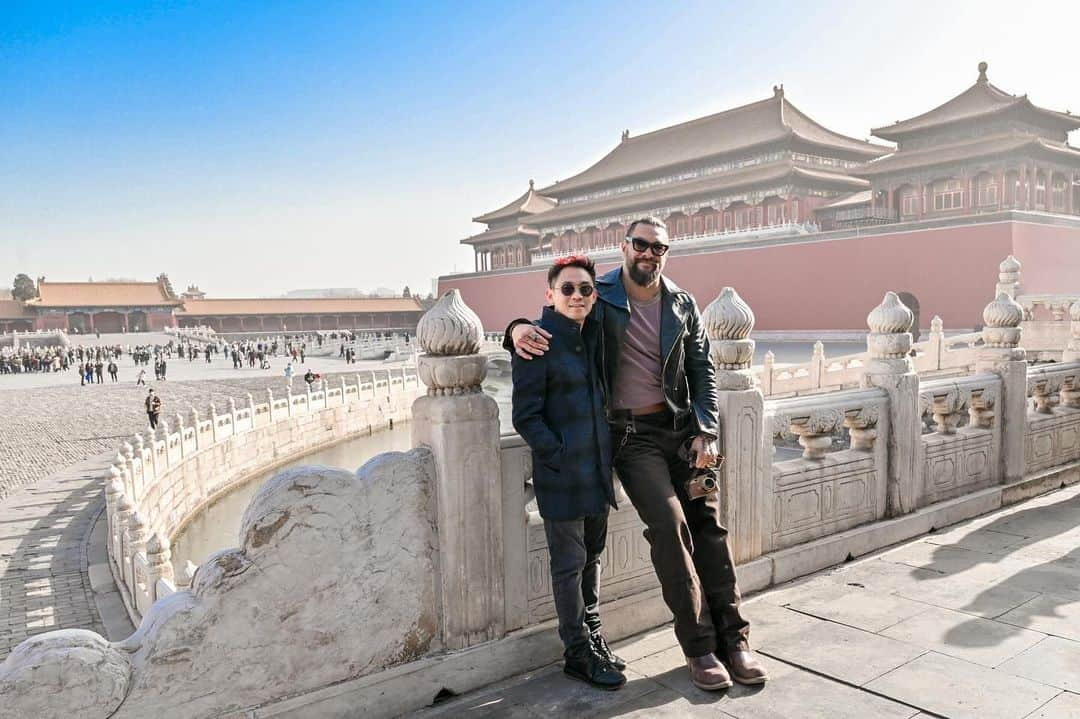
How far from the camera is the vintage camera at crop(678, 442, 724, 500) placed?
239 cm

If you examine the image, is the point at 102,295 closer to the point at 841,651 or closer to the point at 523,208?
the point at 523,208

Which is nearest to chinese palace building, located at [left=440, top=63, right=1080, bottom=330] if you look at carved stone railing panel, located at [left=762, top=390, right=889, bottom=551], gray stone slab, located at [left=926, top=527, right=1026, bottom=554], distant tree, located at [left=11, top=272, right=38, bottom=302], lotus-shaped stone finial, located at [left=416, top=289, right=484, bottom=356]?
gray stone slab, located at [left=926, top=527, right=1026, bottom=554]

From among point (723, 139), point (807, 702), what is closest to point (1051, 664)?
point (807, 702)

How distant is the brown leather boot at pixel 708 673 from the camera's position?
2.23 metres

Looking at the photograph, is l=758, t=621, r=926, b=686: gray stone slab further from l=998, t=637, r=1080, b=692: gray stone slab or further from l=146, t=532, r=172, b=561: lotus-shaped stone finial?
l=146, t=532, r=172, b=561: lotus-shaped stone finial

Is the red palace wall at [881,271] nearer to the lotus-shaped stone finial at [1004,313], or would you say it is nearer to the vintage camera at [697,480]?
the lotus-shaped stone finial at [1004,313]

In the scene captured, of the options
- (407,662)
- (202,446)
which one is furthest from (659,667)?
(202,446)

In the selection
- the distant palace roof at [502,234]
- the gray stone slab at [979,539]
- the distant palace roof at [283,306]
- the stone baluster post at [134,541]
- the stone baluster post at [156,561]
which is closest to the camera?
the gray stone slab at [979,539]

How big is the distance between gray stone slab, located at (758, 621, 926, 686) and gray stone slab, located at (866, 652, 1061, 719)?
5cm

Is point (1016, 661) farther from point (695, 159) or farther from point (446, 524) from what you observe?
point (695, 159)

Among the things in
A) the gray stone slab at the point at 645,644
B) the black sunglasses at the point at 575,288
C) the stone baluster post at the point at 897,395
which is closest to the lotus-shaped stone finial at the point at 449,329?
the black sunglasses at the point at 575,288

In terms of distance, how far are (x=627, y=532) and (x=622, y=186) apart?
31.5m

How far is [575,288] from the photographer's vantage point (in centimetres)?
223

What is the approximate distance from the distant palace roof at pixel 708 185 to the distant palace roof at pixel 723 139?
35.9 inches
